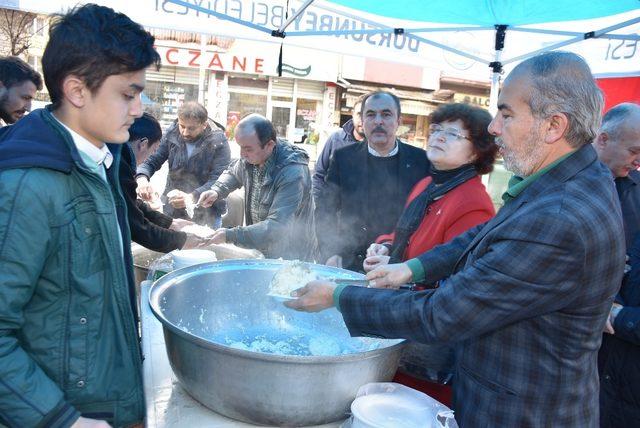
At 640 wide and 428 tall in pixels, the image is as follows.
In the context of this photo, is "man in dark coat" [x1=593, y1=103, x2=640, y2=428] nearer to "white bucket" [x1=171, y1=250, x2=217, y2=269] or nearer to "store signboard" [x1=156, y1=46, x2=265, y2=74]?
"white bucket" [x1=171, y1=250, x2=217, y2=269]

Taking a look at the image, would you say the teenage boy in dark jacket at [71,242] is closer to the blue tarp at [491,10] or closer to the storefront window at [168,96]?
the blue tarp at [491,10]

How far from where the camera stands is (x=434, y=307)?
1.23 m

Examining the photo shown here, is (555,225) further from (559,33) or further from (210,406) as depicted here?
(559,33)

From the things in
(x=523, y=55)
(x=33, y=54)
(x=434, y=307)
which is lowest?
(x=434, y=307)

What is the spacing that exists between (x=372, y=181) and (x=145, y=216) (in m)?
1.64

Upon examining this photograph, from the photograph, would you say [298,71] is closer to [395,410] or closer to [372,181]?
[372,181]

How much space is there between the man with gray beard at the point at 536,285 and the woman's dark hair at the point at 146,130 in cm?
178

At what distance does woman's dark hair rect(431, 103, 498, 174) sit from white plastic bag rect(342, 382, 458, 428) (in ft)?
4.29

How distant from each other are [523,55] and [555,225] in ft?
12.8

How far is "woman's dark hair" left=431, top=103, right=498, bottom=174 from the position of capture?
227 cm

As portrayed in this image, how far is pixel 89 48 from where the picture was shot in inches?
46.8

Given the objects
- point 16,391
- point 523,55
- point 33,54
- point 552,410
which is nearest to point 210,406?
point 16,391

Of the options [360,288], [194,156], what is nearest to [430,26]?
[194,156]

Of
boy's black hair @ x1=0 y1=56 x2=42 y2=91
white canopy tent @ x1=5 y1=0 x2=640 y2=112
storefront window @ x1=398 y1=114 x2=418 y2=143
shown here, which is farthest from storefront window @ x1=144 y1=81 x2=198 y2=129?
A: boy's black hair @ x1=0 y1=56 x2=42 y2=91
